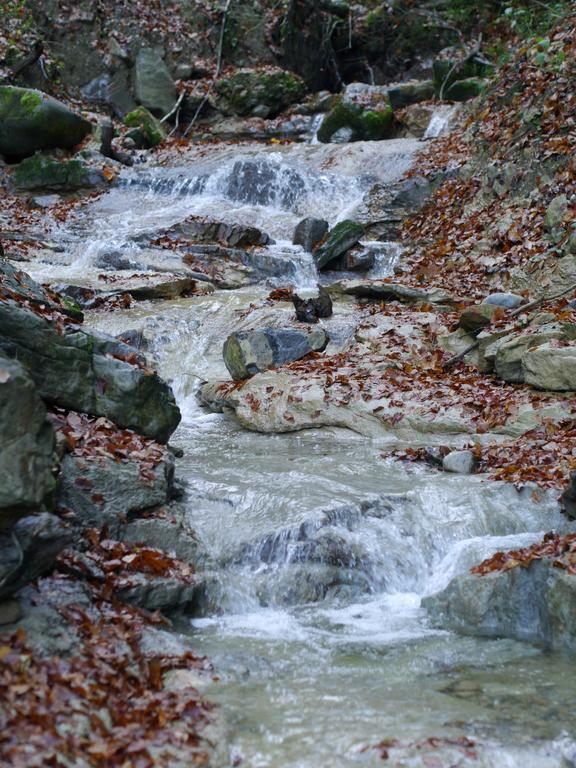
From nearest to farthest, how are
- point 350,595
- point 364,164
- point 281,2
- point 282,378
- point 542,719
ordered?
point 542,719 → point 350,595 → point 282,378 → point 364,164 → point 281,2

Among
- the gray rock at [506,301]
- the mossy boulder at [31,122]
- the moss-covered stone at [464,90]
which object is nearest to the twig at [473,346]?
the gray rock at [506,301]

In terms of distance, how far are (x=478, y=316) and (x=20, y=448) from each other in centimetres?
734

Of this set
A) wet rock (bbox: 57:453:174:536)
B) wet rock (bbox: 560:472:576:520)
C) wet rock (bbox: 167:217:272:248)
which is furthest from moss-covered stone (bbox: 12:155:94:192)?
wet rock (bbox: 560:472:576:520)

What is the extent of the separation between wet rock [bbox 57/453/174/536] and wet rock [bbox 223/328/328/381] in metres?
4.43

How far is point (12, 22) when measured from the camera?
21.9m

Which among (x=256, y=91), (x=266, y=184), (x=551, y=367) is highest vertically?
(x=256, y=91)

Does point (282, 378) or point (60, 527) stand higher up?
point (60, 527)

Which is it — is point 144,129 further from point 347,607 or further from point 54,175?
point 347,607

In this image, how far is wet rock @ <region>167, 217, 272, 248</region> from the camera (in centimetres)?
1504

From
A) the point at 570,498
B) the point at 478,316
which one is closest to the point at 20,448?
the point at 570,498

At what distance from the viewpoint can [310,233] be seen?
14812mm

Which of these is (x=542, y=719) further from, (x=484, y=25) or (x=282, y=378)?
(x=484, y=25)

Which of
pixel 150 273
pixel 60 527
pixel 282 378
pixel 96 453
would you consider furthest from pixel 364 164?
pixel 60 527

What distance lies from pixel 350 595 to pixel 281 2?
23323 millimetres
